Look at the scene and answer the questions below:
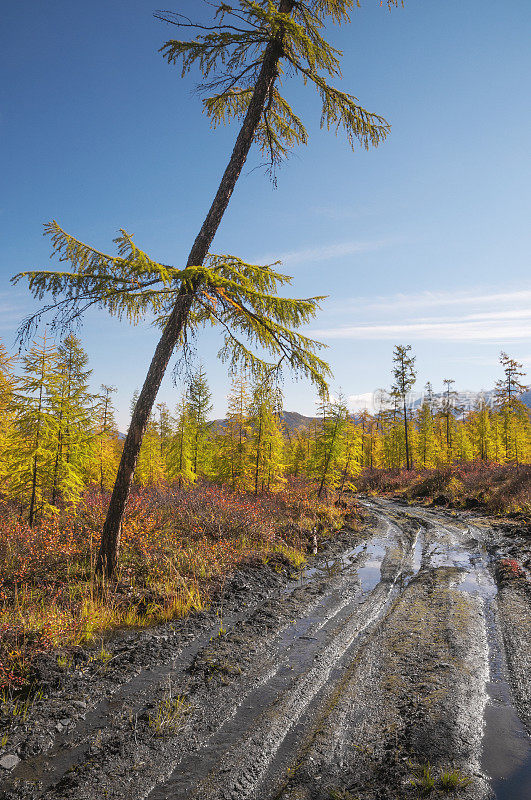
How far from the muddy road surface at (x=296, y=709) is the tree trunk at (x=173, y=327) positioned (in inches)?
96.3

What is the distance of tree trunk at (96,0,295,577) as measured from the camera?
7.84m

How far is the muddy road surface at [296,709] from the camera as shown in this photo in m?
3.55

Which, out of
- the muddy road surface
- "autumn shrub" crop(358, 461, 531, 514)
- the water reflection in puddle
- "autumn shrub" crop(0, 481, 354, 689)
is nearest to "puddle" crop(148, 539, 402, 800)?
the muddy road surface

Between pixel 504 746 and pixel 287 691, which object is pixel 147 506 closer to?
pixel 287 691

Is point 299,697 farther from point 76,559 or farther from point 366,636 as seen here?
point 76,559

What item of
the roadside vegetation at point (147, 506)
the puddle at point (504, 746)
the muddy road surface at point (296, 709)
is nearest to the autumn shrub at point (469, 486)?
the roadside vegetation at point (147, 506)

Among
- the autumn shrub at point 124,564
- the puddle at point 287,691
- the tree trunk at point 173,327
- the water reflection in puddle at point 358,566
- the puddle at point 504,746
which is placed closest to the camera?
the puddle at point 504,746

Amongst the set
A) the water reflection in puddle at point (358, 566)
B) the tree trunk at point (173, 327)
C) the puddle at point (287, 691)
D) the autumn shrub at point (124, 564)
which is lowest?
the water reflection in puddle at point (358, 566)

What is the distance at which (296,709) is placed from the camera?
4.65 m

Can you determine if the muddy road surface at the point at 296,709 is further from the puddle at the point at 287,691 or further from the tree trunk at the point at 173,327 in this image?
the tree trunk at the point at 173,327

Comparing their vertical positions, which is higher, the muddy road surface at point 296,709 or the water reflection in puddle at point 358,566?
the muddy road surface at point 296,709

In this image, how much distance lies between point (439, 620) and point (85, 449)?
1298 centimetres

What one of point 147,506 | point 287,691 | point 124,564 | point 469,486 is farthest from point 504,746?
point 469,486

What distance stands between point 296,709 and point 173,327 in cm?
695
